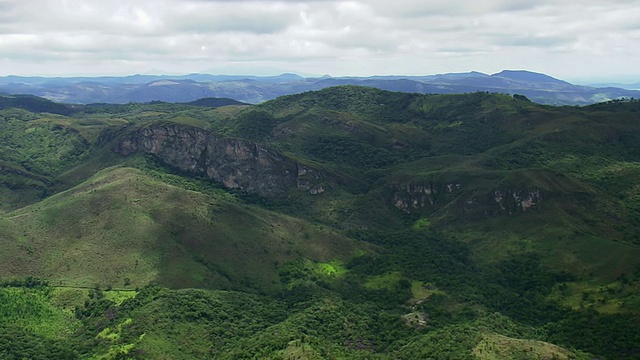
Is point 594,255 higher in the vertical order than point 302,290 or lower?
higher

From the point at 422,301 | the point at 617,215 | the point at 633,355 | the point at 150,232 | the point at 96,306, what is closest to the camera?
the point at 633,355

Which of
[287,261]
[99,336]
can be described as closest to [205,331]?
[99,336]

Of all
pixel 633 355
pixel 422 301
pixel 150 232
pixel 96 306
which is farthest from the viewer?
pixel 150 232

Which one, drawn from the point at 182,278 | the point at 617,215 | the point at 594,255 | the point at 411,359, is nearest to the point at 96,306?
the point at 182,278

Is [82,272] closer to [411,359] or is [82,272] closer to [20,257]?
[20,257]

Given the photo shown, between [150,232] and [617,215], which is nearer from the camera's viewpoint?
[150,232]

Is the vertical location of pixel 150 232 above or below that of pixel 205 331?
above

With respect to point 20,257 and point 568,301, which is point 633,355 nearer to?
point 568,301

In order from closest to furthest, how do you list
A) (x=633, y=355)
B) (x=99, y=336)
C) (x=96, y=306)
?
(x=633, y=355) < (x=99, y=336) < (x=96, y=306)

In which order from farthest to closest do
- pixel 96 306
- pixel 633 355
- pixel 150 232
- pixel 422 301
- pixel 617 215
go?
1. pixel 617 215
2. pixel 150 232
3. pixel 422 301
4. pixel 96 306
5. pixel 633 355
